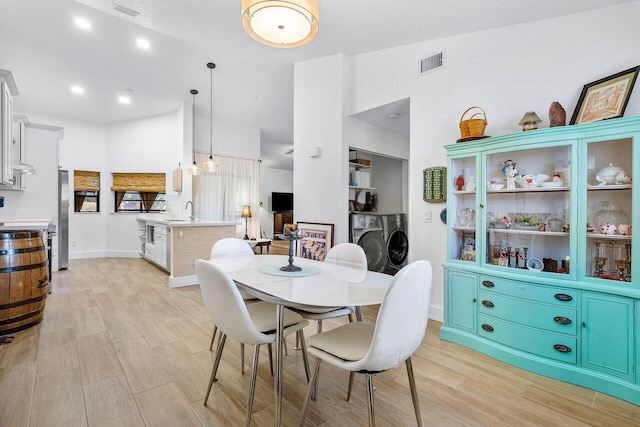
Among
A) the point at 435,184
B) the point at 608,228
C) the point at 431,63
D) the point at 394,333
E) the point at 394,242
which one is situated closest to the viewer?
the point at 394,333

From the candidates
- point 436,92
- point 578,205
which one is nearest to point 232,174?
point 436,92

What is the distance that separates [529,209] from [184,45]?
4.19m

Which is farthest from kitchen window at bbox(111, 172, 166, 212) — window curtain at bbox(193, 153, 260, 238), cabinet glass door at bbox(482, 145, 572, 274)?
cabinet glass door at bbox(482, 145, 572, 274)

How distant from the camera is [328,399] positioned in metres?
1.76

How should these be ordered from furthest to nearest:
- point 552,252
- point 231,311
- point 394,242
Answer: point 394,242 < point 552,252 < point 231,311

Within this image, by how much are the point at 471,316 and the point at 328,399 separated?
4.60ft

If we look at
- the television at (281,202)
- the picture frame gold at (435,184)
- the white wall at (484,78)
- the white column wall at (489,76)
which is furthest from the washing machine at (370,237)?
the television at (281,202)

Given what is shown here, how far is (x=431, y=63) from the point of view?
307 centimetres

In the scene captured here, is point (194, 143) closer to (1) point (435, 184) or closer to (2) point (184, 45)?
(2) point (184, 45)

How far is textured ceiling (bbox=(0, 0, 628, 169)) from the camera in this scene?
2.63 metres

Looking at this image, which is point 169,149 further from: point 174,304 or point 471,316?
point 471,316

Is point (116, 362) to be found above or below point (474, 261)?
below

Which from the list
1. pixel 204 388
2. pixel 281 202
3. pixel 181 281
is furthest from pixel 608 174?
pixel 281 202

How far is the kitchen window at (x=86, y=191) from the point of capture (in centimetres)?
639
